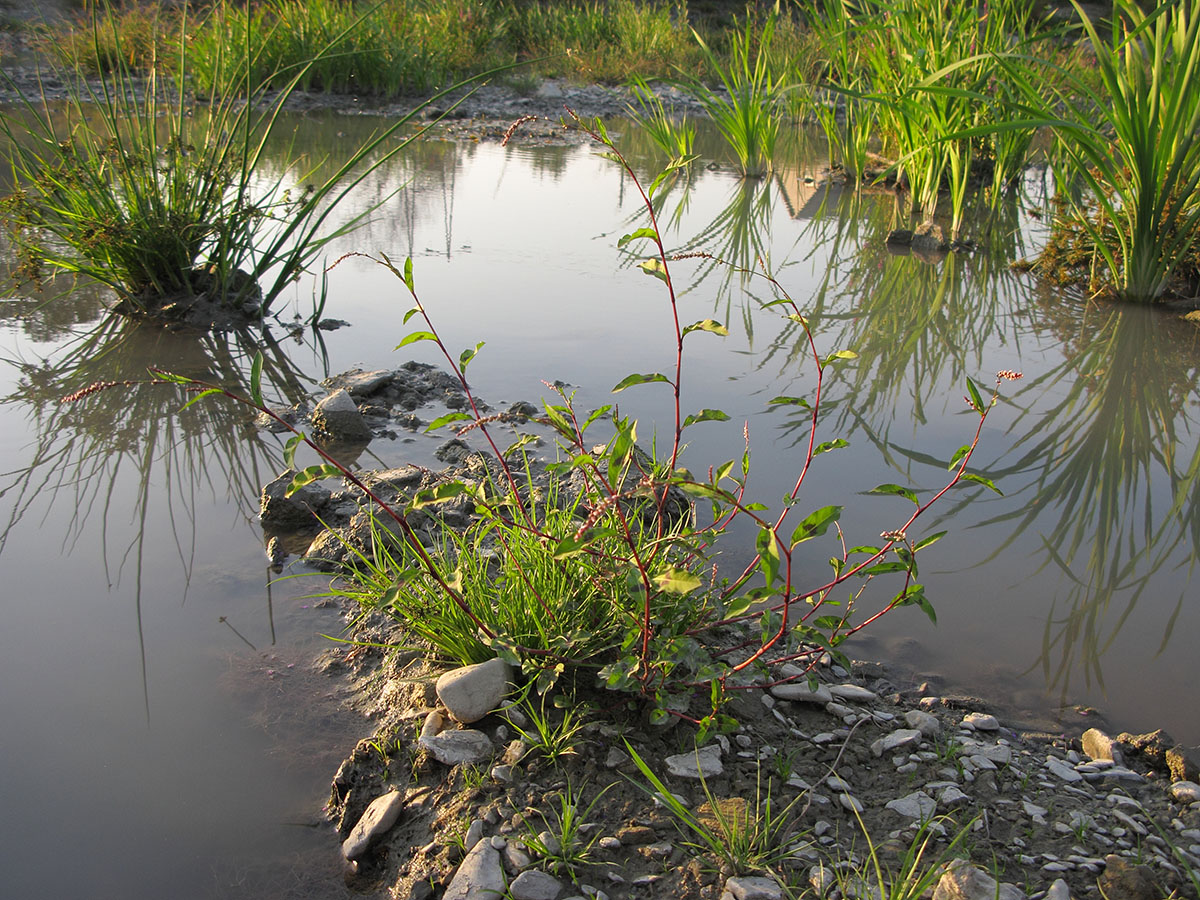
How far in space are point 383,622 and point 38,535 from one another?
988 mm

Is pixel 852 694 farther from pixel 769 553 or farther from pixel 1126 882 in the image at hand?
pixel 769 553

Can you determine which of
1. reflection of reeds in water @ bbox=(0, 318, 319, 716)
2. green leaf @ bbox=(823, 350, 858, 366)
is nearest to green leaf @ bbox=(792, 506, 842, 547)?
green leaf @ bbox=(823, 350, 858, 366)

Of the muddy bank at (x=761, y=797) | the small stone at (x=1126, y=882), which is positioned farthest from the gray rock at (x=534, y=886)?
the small stone at (x=1126, y=882)

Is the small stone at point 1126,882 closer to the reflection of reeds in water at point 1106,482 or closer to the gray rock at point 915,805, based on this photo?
the gray rock at point 915,805

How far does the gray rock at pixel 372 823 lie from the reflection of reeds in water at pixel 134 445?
0.62 m

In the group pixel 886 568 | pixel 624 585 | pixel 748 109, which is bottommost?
pixel 624 585

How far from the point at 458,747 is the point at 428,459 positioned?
1.31m

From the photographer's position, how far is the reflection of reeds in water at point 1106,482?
2.13 m

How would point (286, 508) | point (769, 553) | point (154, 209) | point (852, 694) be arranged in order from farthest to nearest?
point (154, 209)
point (286, 508)
point (852, 694)
point (769, 553)

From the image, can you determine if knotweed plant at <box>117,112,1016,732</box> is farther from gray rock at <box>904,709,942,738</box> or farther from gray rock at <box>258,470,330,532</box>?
gray rock at <box>258,470,330,532</box>

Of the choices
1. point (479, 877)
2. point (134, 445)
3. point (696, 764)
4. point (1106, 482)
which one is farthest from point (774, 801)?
point (134, 445)

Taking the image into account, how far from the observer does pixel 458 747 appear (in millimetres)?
1555

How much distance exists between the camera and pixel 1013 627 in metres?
2.08

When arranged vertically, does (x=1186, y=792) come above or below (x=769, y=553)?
below
